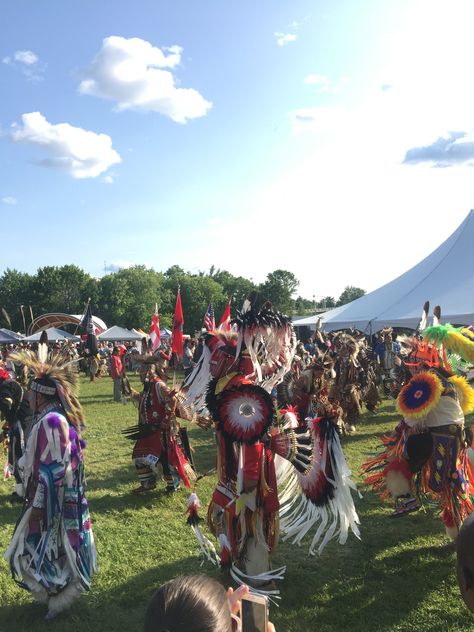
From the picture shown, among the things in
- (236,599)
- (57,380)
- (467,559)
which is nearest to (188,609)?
(236,599)

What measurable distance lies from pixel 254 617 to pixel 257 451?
230cm

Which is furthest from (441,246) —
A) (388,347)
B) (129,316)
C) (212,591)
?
(129,316)

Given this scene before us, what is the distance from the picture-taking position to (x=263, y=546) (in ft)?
12.1

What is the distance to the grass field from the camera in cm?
352

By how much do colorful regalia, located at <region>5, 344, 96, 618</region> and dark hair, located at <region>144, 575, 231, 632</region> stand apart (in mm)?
2507

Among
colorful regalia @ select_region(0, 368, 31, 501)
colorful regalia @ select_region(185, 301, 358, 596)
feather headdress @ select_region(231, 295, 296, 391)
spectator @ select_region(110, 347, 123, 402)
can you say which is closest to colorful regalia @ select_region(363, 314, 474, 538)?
colorful regalia @ select_region(185, 301, 358, 596)

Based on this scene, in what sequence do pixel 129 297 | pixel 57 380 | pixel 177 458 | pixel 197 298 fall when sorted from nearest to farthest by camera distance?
pixel 57 380 < pixel 177 458 < pixel 129 297 < pixel 197 298

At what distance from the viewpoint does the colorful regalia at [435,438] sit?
4.17 metres

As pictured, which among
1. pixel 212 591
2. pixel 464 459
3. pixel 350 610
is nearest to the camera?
pixel 212 591

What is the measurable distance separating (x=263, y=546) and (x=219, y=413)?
1049 mm

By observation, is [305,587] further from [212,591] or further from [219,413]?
[212,591]

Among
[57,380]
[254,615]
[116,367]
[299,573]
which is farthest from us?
[116,367]

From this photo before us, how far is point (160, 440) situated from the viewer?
241 inches

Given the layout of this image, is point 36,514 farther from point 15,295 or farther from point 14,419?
point 15,295
